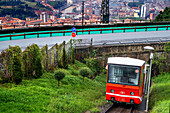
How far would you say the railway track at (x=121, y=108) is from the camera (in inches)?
498

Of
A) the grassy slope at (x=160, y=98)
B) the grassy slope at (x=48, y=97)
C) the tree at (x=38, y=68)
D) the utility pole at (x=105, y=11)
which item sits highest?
the utility pole at (x=105, y=11)

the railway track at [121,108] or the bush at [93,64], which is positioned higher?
the bush at [93,64]

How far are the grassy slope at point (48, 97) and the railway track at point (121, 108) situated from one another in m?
0.99

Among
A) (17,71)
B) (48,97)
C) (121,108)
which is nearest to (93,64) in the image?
(121,108)

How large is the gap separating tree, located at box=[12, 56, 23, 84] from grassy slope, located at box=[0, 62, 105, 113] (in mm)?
A: 415

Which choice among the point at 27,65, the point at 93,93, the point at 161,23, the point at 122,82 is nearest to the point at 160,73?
the point at 93,93

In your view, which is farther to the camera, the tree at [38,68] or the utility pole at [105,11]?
the utility pole at [105,11]

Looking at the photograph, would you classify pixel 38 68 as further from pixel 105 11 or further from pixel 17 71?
pixel 105 11

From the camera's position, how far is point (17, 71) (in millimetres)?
13234

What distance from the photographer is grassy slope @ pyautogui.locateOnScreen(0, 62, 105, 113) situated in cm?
1066

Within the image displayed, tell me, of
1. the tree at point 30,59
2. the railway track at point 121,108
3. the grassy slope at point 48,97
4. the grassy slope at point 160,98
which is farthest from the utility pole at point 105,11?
the railway track at point 121,108

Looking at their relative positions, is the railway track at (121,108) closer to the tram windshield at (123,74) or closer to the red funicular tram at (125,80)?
the red funicular tram at (125,80)

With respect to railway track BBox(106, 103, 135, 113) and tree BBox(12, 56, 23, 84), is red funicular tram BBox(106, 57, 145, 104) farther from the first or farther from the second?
tree BBox(12, 56, 23, 84)

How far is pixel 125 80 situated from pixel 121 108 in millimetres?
1834
